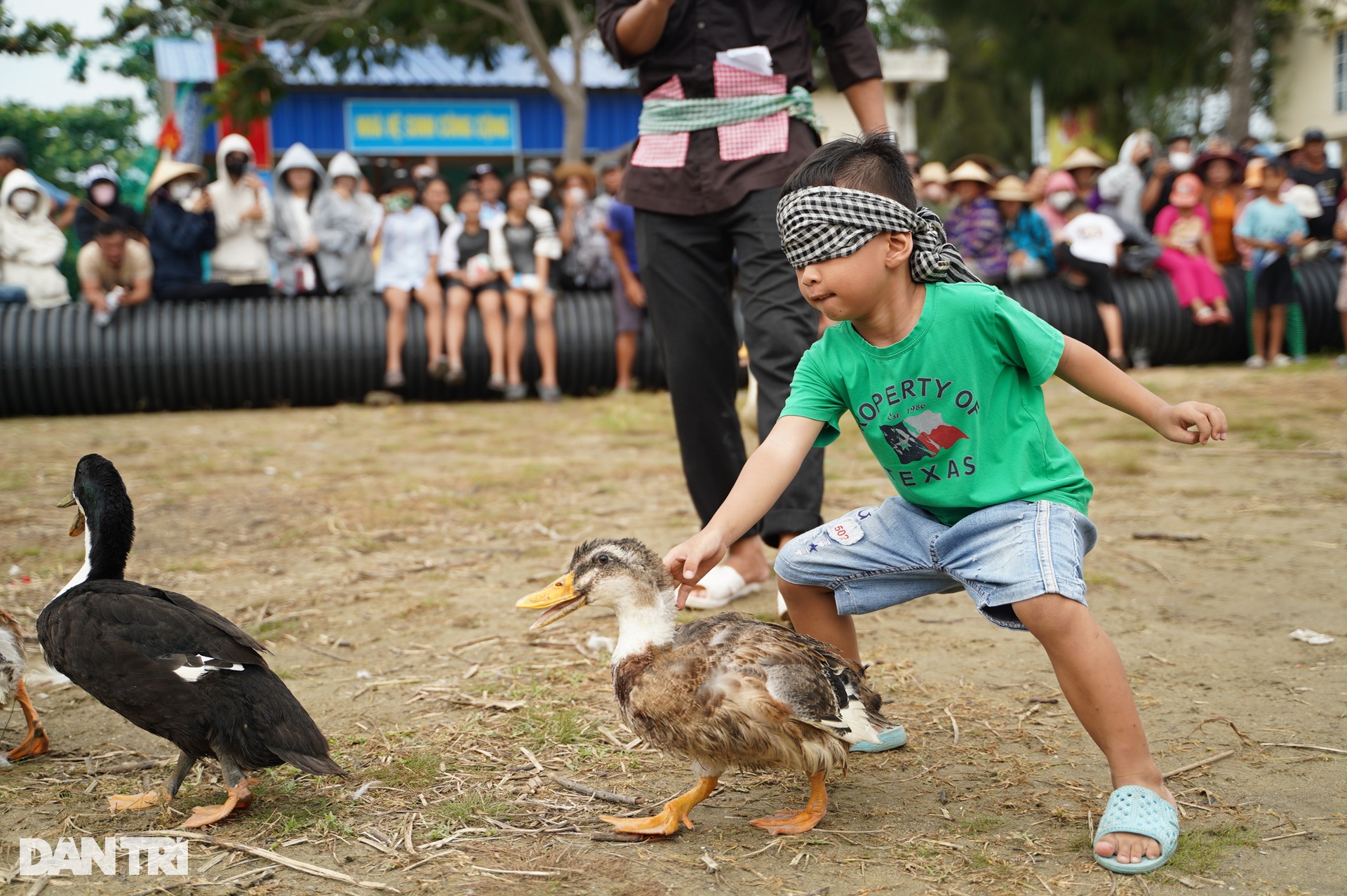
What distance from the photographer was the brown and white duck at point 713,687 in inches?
92.4

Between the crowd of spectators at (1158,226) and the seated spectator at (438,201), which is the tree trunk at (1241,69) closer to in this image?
the crowd of spectators at (1158,226)

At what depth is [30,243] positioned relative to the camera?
420 inches

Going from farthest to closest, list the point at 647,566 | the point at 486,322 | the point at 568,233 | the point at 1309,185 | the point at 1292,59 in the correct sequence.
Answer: the point at 1292,59 → the point at 1309,185 → the point at 568,233 → the point at 486,322 → the point at 647,566

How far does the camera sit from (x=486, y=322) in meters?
10.7

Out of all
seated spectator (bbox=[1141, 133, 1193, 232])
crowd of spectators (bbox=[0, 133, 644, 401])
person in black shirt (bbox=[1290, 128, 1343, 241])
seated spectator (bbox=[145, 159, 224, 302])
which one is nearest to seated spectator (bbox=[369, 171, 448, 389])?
crowd of spectators (bbox=[0, 133, 644, 401])

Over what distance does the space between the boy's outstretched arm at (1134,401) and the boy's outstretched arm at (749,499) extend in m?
0.61

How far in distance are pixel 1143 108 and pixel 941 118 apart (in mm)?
4708

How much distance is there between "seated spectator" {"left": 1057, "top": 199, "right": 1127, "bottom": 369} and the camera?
11.4 m

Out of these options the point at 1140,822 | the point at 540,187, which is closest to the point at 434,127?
the point at 540,187

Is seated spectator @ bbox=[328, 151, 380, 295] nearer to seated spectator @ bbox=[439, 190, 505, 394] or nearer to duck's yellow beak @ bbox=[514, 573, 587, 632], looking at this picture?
seated spectator @ bbox=[439, 190, 505, 394]

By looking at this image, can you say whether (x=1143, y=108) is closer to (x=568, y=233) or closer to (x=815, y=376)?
(x=568, y=233)

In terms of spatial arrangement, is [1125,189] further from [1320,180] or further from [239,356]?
[239,356]

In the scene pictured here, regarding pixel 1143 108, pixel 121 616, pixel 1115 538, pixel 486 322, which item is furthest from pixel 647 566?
pixel 1143 108

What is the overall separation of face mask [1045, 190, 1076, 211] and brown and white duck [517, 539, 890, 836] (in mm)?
10779
